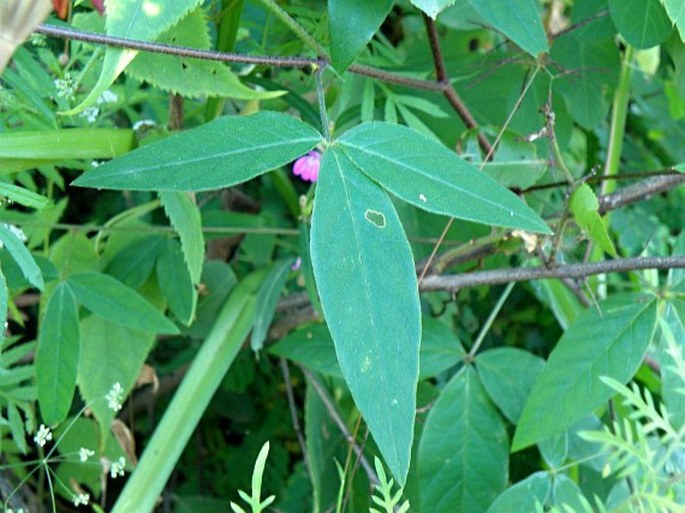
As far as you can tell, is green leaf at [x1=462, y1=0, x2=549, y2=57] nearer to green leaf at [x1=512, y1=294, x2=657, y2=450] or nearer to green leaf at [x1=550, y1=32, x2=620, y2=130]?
green leaf at [x1=512, y1=294, x2=657, y2=450]

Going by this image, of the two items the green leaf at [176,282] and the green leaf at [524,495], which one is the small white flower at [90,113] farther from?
the green leaf at [524,495]

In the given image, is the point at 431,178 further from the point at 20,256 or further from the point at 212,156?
the point at 20,256

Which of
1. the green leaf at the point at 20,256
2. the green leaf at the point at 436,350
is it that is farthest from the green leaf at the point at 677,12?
the green leaf at the point at 20,256

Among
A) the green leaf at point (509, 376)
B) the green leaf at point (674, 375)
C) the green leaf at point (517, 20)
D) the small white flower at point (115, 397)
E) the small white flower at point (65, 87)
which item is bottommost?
the green leaf at point (509, 376)

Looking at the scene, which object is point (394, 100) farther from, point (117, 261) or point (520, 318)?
point (520, 318)

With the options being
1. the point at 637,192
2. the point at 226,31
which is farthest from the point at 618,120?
the point at 226,31

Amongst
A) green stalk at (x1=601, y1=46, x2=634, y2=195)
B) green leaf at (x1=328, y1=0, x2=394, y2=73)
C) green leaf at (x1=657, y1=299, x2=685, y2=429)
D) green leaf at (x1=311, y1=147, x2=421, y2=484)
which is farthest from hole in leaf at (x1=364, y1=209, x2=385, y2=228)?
green stalk at (x1=601, y1=46, x2=634, y2=195)
